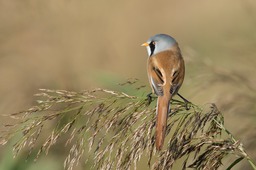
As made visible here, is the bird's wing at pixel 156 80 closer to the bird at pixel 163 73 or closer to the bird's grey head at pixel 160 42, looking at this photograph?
the bird at pixel 163 73

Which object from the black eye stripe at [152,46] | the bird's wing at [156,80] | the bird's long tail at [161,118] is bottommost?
the bird's long tail at [161,118]

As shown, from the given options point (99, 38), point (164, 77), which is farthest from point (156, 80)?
point (99, 38)

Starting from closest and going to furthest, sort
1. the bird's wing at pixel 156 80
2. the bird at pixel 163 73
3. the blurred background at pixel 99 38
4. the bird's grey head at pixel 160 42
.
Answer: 1. the bird at pixel 163 73
2. the bird's wing at pixel 156 80
3. the bird's grey head at pixel 160 42
4. the blurred background at pixel 99 38

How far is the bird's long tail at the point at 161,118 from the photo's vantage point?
9.96ft

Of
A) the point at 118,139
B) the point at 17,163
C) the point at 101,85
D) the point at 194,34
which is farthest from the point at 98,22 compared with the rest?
the point at 118,139

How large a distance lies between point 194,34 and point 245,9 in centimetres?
35

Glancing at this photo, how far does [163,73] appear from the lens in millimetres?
3490

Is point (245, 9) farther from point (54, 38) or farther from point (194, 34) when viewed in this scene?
point (54, 38)

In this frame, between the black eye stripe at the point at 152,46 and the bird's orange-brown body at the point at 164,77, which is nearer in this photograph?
the bird's orange-brown body at the point at 164,77

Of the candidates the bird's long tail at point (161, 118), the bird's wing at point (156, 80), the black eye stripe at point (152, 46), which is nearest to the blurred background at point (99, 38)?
the black eye stripe at point (152, 46)

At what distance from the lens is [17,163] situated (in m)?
3.62

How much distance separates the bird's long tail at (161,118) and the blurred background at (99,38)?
125 centimetres

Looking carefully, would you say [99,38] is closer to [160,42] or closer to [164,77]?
[160,42]

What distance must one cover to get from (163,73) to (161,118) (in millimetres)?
377
